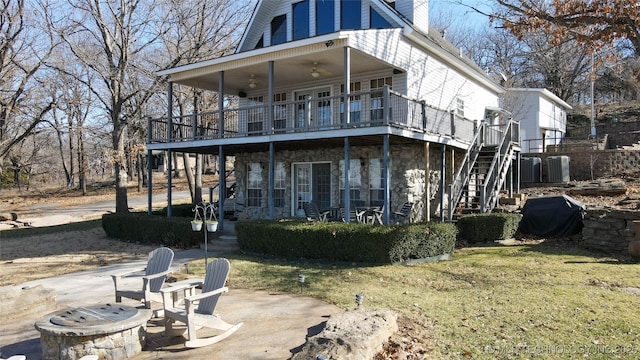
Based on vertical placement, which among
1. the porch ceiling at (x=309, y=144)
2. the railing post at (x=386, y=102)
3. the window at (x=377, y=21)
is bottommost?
the porch ceiling at (x=309, y=144)

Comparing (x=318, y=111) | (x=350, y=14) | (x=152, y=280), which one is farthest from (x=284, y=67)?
(x=152, y=280)

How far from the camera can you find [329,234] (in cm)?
1107

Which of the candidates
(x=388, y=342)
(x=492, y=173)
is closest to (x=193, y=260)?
(x=388, y=342)

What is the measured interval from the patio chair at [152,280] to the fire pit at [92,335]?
3.32ft

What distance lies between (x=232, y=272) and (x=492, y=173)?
418 inches

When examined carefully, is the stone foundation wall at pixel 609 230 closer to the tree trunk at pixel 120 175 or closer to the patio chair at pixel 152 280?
the patio chair at pixel 152 280

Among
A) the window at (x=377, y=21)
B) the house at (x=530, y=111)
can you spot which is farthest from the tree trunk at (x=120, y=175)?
the house at (x=530, y=111)

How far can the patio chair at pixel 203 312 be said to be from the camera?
17.3 feet

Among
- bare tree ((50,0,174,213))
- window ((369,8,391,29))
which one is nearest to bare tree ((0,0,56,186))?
bare tree ((50,0,174,213))

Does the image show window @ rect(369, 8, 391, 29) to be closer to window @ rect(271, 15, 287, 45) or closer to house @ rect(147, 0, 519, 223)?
house @ rect(147, 0, 519, 223)

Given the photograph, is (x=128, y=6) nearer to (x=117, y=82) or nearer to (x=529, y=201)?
(x=117, y=82)

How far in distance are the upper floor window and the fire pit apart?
13952 mm

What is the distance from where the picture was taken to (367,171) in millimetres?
15758

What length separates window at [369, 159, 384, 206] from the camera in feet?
50.8
